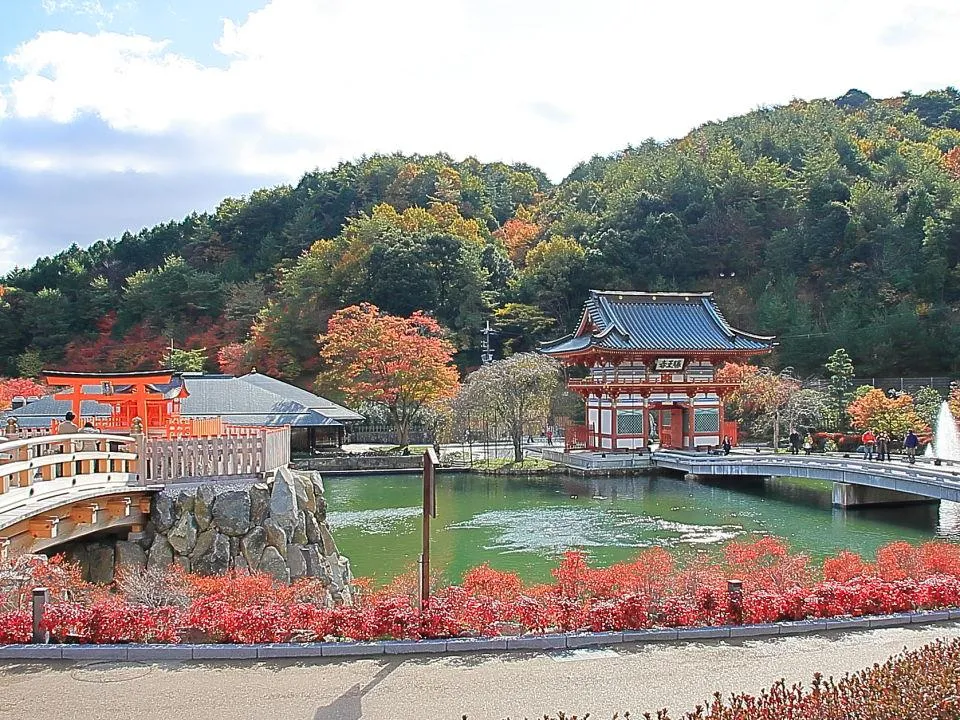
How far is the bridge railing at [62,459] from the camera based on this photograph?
Answer: 8.87 m

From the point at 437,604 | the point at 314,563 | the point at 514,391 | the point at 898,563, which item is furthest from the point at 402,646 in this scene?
the point at 514,391

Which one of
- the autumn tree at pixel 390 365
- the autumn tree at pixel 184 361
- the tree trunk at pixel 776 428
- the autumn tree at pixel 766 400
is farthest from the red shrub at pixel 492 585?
the autumn tree at pixel 184 361

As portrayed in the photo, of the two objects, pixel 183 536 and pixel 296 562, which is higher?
pixel 183 536

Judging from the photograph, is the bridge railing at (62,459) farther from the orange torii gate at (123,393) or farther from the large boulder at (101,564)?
the orange torii gate at (123,393)

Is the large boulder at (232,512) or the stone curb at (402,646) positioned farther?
the large boulder at (232,512)

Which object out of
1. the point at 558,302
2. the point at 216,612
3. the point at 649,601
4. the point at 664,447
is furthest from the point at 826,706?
the point at 558,302

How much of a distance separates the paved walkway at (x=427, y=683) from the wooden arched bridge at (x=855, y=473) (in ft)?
45.7

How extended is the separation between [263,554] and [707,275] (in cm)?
4333

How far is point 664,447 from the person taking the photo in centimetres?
3138

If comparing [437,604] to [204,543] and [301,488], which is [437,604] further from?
[301,488]

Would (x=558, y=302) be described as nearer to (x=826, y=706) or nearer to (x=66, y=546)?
(x=66, y=546)

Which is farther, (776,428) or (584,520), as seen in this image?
(776,428)

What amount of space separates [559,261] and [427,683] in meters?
43.1

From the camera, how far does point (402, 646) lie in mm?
6977
